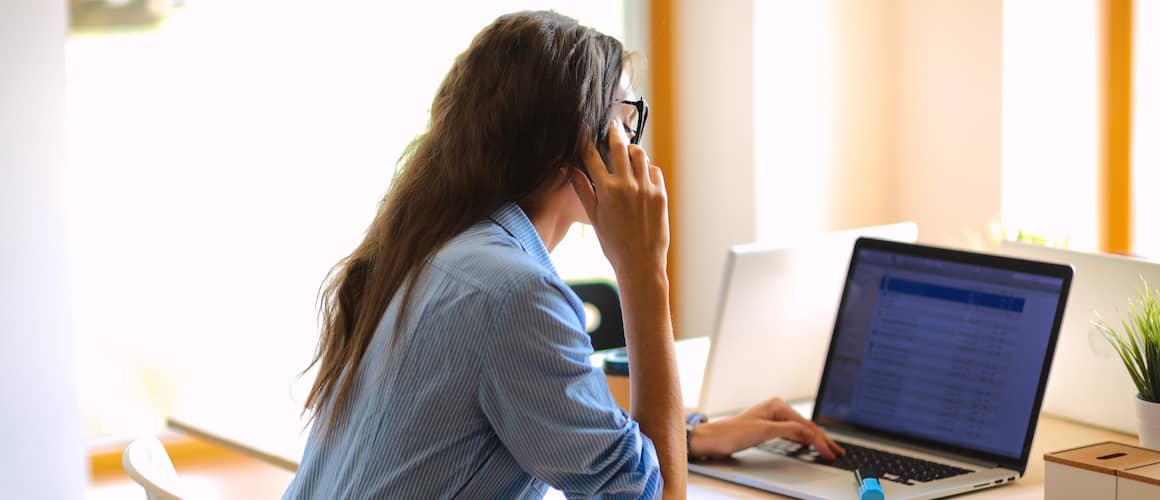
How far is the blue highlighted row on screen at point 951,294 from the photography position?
Answer: 5.80ft

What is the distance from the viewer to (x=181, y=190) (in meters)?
3.69

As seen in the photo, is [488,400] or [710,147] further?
[710,147]

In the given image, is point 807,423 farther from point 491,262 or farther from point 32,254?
point 32,254

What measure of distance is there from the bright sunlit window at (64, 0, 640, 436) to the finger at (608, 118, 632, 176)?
2.36 m

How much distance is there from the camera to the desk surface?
5.48 ft

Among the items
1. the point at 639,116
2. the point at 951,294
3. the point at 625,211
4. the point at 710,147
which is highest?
the point at 710,147

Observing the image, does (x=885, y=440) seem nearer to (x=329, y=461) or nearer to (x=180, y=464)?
(x=329, y=461)

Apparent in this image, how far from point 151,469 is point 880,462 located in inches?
36.9

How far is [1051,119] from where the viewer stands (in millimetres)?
3461

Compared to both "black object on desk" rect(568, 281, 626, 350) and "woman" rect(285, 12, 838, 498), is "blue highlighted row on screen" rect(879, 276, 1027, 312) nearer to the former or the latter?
"woman" rect(285, 12, 838, 498)

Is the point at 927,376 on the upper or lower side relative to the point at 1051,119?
lower

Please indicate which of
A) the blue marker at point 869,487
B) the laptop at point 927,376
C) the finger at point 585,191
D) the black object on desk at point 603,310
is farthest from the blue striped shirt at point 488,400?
the black object on desk at point 603,310

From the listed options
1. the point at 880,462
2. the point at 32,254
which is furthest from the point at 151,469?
the point at 32,254

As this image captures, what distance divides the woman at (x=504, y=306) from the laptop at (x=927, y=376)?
0.43 m
